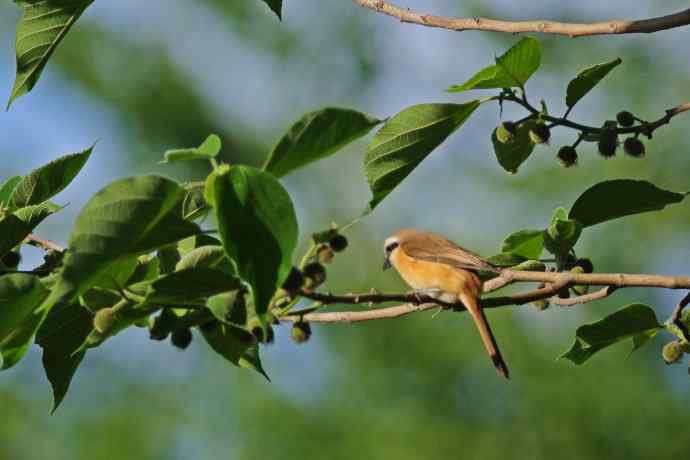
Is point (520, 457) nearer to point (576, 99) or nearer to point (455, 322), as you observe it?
point (455, 322)

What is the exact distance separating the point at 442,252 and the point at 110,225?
62.1 inches

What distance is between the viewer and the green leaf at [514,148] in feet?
7.36

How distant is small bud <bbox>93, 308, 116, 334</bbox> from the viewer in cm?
167

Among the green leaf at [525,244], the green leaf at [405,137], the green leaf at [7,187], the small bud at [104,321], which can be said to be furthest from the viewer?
the green leaf at [7,187]

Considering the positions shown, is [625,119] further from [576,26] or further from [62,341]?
[62,341]

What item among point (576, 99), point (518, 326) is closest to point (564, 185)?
point (518, 326)

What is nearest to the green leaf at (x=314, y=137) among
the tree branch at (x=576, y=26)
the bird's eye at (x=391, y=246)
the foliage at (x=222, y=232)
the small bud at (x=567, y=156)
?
the foliage at (x=222, y=232)

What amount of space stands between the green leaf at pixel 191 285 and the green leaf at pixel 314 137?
7.3 inches

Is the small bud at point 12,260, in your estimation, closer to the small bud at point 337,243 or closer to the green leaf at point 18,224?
the green leaf at point 18,224

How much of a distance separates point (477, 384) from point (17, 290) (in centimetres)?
1379

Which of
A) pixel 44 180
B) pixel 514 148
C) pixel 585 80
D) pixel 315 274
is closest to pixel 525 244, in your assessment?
pixel 514 148

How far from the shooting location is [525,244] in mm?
2209

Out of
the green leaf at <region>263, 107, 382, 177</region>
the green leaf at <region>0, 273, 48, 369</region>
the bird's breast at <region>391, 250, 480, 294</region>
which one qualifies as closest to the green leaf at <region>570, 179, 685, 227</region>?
the bird's breast at <region>391, 250, 480, 294</region>

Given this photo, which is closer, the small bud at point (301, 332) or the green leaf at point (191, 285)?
the green leaf at point (191, 285)
